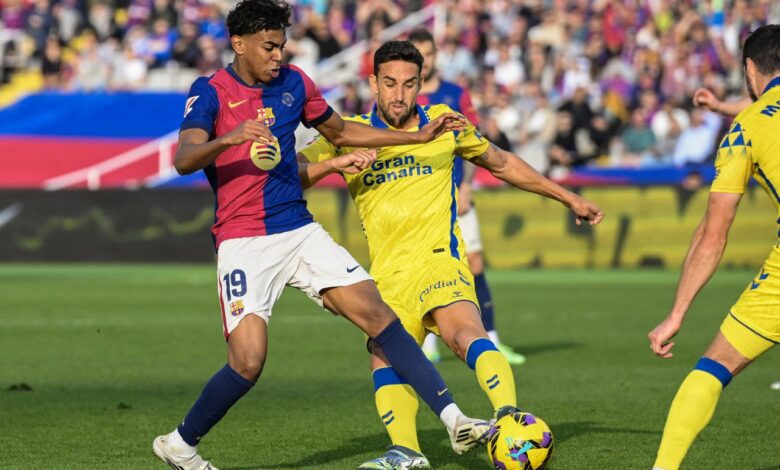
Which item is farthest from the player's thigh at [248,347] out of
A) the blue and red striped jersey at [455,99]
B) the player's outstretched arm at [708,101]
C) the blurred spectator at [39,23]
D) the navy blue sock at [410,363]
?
the blurred spectator at [39,23]

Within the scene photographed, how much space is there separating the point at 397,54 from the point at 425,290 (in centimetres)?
127

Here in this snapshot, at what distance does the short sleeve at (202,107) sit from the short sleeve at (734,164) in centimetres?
241

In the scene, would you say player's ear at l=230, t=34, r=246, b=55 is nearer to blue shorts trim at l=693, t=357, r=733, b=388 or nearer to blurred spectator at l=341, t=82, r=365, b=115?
blue shorts trim at l=693, t=357, r=733, b=388

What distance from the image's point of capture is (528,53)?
2695 cm

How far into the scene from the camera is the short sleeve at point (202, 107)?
6.69 meters

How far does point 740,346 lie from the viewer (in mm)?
6078

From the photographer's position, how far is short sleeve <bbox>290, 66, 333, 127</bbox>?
725 cm

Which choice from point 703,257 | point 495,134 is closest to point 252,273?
point 703,257

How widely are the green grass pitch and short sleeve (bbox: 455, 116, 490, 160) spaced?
167 cm

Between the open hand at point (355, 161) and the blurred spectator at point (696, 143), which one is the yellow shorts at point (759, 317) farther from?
the blurred spectator at point (696, 143)

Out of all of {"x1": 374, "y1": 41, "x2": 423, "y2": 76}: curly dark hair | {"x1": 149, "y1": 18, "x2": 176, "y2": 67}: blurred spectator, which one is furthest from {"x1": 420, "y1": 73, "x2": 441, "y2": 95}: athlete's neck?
{"x1": 149, "y1": 18, "x2": 176, "y2": 67}: blurred spectator

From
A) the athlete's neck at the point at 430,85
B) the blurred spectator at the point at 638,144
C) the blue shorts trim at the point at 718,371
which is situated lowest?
the blurred spectator at the point at 638,144

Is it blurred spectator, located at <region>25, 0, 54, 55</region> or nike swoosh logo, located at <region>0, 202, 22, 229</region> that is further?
blurred spectator, located at <region>25, 0, 54, 55</region>

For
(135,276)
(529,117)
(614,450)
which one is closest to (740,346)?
(614,450)
